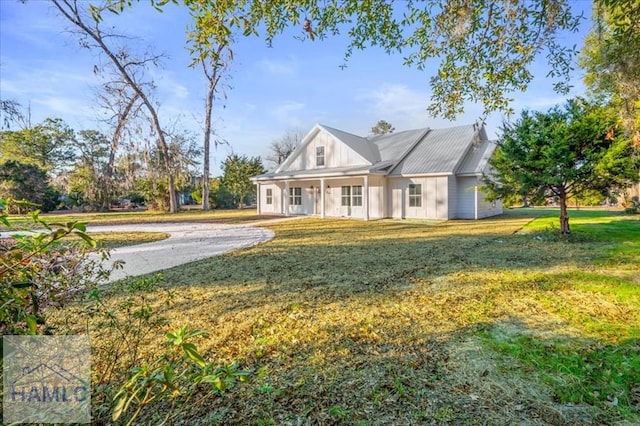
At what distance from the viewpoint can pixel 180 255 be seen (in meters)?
7.02

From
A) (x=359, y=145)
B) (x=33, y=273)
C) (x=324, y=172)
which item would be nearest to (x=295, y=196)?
(x=324, y=172)

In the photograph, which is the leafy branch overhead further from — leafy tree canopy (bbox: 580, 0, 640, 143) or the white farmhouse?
the white farmhouse

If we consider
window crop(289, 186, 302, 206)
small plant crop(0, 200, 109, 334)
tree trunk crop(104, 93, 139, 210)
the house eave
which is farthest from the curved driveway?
tree trunk crop(104, 93, 139, 210)

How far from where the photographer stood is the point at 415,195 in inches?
623

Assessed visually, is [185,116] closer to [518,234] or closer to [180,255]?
[180,255]

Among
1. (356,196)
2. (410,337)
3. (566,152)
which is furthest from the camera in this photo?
(356,196)

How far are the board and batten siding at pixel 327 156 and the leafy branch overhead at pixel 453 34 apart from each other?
1221 centimetres

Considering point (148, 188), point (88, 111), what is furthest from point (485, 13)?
point (148, 188)

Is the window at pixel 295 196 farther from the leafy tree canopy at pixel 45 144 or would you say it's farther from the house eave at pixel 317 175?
the leafy tree canopy at pixel 45 144

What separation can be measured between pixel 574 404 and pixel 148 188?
29574 millimetres

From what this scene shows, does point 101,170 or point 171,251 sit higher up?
point 101,170

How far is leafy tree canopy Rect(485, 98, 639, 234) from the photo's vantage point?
6801 mm

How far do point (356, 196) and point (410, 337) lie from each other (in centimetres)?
1478

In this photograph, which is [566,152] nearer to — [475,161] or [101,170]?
[475,161]
